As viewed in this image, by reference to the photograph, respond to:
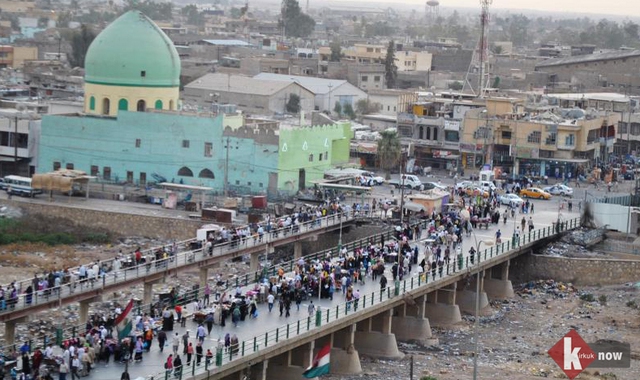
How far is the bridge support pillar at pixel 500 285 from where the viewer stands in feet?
142

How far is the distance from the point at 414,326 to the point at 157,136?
19586 mm

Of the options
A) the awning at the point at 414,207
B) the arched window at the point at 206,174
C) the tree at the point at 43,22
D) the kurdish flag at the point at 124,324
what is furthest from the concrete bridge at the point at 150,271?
the tree at the point at 43,22

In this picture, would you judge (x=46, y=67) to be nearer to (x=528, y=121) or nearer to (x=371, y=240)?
(x=528, y=121)

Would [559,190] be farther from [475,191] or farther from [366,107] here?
[366,107]

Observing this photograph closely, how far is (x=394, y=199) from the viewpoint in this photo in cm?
5141

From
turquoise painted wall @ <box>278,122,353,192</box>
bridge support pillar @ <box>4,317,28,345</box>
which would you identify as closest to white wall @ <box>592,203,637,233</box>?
turquoise painted wall @ <box>278,122,353,192</box>

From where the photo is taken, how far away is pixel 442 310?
129 ft

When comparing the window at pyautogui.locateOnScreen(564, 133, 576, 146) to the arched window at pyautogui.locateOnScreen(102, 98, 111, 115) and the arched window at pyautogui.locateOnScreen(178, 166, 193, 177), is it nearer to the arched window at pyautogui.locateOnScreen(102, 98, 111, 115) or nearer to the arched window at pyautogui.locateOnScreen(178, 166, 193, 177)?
the arched window at pyautogui.locateOnScreen(178, 166, 193, 177)

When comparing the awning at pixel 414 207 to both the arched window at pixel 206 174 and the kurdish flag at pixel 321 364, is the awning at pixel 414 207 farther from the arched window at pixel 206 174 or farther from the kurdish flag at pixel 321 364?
the kurdish flag at pixel 321 364

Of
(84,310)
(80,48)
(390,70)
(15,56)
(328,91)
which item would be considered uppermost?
(80,48)

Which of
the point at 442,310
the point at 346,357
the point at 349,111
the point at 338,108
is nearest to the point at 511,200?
the point at 442,310

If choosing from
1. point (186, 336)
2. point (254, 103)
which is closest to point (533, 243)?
point (186, 336)

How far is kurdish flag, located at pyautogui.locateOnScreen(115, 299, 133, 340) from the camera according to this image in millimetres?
28000

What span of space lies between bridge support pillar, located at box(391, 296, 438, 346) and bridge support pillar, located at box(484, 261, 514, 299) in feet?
20.0
